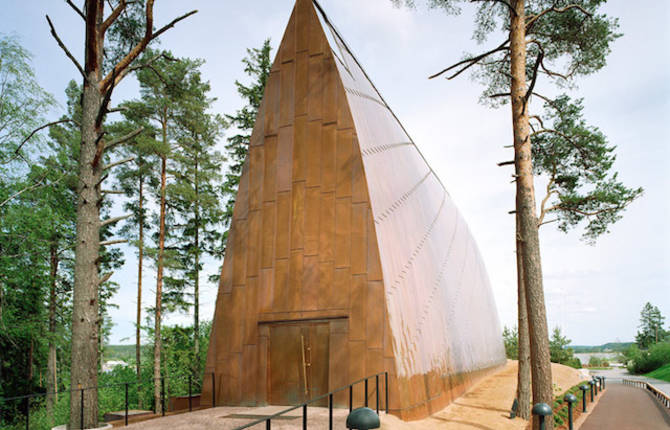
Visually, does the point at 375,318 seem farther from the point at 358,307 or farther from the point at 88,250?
the point at 88,250

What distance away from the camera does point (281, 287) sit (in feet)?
32.5

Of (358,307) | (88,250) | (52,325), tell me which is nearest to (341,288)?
(358,307)

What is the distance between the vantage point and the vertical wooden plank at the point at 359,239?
9.24 metres

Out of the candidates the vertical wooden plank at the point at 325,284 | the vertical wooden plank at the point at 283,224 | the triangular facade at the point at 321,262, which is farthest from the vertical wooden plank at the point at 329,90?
the vertical wooden plank at the point at 325,284

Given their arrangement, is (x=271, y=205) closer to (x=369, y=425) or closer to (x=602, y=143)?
(x=369, y=425)

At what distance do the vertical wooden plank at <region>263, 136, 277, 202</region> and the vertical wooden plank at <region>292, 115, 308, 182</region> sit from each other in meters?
0.49

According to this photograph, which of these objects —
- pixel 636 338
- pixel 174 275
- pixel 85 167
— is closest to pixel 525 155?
pixel 85 167

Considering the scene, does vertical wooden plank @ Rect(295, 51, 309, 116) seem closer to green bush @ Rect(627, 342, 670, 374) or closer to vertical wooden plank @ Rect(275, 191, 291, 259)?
vertical wooden plank @ Rect(275, 191, 291, 259)

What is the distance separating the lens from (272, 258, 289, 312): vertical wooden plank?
9805 mm

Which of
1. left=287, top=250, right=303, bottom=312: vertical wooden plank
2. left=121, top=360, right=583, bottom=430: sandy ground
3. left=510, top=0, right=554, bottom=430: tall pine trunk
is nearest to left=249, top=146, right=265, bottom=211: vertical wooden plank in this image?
left=287, top=250, right=303, bottom=312: vertical wooden plank

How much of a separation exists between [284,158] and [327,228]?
2.01 meters

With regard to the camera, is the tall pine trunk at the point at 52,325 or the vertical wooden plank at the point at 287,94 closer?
the vertical wooden plank at the point at 287,94

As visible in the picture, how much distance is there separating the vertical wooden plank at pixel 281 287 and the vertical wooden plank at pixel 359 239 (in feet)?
5.00

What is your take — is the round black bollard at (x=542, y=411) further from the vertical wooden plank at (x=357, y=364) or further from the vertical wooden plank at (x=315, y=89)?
the vertical wooden plank at (x=315, y=89)
